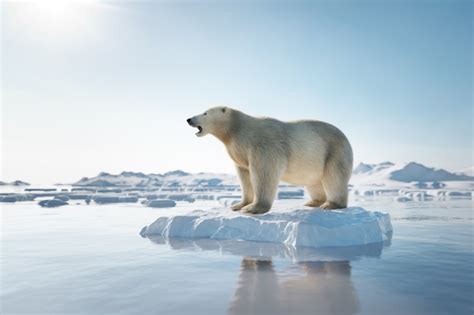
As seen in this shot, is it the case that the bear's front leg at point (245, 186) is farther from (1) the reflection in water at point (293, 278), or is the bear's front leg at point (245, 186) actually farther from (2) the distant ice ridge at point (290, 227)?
(1) the reflection in water at point (293, 278)

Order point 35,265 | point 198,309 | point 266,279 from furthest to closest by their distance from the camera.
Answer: point 35,265
point 266,279
point 198,309

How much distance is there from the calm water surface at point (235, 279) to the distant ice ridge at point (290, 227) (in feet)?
1.01

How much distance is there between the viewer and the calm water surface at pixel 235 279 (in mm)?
2943

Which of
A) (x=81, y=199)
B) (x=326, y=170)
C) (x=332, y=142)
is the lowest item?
(x=81, y=199)

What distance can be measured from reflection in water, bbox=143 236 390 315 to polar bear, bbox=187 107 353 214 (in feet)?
3.82

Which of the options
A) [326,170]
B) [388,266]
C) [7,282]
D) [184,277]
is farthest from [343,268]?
[7,282]

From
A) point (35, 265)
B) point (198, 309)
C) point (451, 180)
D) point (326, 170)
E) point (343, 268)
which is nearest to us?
point (198, 309)

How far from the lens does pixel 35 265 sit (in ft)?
15.5

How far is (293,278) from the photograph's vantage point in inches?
148

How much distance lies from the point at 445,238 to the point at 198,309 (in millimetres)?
6208

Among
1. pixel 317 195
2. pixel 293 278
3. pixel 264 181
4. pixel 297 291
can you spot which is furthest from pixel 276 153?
pixel 297 291

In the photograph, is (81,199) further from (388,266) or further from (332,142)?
(388,266)

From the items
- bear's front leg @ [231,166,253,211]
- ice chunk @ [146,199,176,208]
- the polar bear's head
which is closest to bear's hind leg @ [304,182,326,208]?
bear's front leg @ [231,166,253,211]

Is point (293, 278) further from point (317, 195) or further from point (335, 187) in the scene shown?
point (317, 195)
